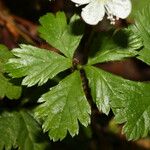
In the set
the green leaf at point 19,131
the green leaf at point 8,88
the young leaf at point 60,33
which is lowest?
the green leaf at point 19,131

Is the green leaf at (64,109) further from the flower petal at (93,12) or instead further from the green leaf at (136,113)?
the flower petal at (93,12)

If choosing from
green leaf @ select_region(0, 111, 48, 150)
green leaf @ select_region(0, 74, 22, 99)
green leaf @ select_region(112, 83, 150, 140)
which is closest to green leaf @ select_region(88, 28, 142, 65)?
green leaf @ select_region(112, 83, 150, 140)

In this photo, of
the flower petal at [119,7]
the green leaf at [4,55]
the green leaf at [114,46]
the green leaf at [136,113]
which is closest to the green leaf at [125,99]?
the green leaf at [136,113]

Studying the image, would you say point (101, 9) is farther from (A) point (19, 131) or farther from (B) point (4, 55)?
(A) point (19, 131)

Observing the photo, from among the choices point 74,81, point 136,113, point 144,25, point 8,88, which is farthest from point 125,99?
point 8,88

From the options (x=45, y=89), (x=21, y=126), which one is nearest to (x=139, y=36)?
(x=45, y=89)
